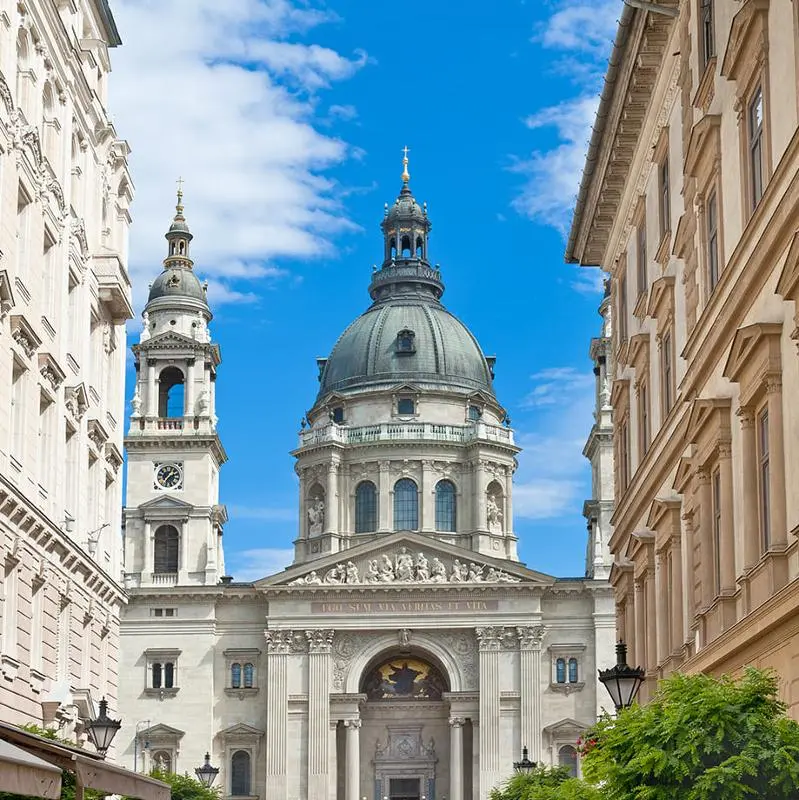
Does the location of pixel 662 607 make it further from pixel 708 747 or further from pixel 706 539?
pixel 708 747

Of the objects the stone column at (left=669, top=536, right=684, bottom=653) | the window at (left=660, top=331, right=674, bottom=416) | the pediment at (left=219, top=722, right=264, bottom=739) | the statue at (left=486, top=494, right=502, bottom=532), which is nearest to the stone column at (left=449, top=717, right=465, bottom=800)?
the pediment at (left=219, top=722, right=264, bottom=739)

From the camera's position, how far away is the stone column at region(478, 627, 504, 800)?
91.7m

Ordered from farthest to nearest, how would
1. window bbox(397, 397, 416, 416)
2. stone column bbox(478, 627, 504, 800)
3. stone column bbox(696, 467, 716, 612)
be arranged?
window bbox(397, 397, 416, 416) < stone column bbox(478, 627, 504, 800) < stone column bbox(696, 467, 716, 612)

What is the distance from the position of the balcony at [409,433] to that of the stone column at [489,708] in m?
16.0

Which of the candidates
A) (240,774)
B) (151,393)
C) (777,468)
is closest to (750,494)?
(777,468)

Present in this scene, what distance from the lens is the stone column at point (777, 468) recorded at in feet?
66.2

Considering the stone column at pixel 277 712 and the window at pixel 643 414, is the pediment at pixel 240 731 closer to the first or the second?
the stone column at pixel 277 712

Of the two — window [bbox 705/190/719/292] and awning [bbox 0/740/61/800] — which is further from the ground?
window [bbox 705/190/719/292]

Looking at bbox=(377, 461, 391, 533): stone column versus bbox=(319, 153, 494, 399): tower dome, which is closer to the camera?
bbox=(377, 461, 391, 533): stone column

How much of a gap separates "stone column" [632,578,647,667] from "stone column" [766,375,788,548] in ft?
48.2

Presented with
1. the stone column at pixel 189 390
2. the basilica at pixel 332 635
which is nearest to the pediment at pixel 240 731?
the basilica at pixel 332 635

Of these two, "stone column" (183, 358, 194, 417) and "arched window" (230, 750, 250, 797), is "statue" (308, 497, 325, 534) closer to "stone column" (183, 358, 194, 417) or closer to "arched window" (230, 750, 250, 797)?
"stone column" (183, 358, 194, 417)

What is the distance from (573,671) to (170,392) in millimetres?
28664

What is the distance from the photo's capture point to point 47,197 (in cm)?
3338
